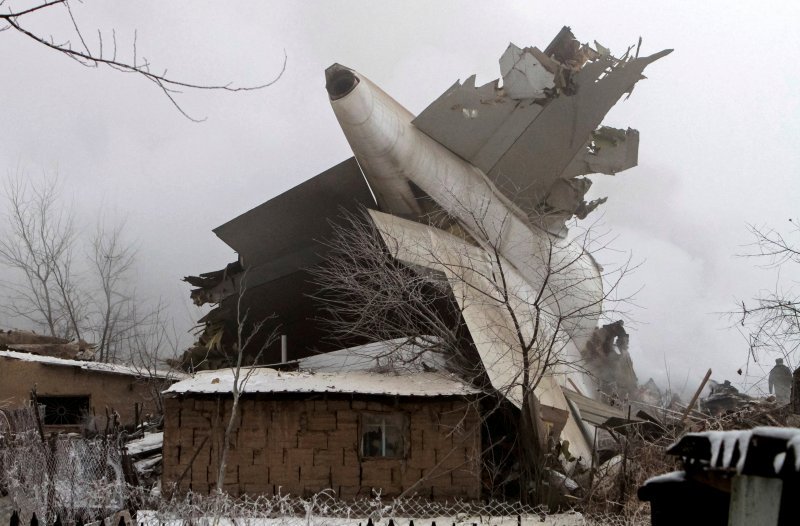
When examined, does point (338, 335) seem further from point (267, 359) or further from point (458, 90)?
point (458, 90)

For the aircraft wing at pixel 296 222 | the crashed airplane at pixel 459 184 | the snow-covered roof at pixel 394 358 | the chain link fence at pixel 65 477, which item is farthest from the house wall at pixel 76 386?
the snow-covered roof at pixel 394 358

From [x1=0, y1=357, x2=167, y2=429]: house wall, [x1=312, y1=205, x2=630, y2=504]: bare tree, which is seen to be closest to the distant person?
[x1=312, y1=205, x2=630, y2=504]: bare tree

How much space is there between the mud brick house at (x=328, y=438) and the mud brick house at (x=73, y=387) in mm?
5860

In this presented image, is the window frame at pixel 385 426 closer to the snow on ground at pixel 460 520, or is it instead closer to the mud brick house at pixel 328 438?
the mud brick house at pixel 328 438

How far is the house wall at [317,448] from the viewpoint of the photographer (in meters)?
13.0

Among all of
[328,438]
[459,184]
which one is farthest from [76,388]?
[459,184]

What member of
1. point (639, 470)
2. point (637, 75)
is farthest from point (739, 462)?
point (637, 75)

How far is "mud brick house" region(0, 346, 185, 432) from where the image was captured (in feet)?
61.8

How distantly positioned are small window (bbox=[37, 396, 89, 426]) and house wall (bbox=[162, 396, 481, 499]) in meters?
7.12

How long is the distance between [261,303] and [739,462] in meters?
15.9

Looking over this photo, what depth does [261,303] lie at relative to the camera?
18484 mm

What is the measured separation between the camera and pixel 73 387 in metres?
19.3

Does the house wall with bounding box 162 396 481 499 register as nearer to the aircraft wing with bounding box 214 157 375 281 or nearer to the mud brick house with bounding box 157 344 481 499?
the mud brick house with bounding box 157 344 481 499

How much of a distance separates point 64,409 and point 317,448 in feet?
31.1
